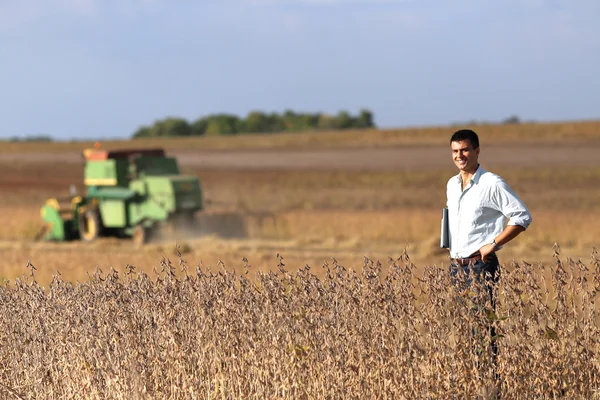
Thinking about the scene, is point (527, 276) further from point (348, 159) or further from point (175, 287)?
point (348, 159)

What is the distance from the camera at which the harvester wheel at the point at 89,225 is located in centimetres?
2792

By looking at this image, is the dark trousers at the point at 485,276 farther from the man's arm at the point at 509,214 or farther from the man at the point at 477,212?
the man's arm at the point at 509,214

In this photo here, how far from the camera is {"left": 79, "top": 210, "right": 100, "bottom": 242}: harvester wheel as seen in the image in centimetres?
2792

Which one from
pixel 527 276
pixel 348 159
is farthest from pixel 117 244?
pixel 348 159

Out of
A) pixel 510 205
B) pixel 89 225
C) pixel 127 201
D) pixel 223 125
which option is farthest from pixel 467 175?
pixel 223 125

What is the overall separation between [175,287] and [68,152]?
76.7 m

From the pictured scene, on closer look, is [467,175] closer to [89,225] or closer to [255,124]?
[89,225]

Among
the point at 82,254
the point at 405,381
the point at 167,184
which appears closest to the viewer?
the point at 405,381

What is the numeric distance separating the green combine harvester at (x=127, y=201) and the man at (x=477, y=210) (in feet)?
63.7

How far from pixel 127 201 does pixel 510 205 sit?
2105 cm

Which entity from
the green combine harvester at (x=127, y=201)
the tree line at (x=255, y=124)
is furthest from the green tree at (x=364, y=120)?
the green combine harvester at (x=127, y=201)

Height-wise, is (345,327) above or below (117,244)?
above

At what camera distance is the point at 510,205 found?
7.45 meters

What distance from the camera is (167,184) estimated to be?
87.8 feet
